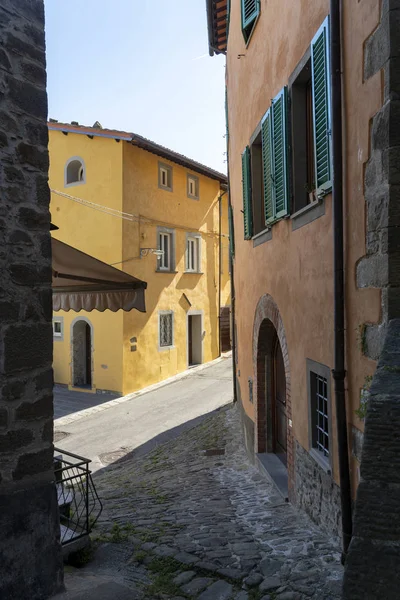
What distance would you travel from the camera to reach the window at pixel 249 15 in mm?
7156

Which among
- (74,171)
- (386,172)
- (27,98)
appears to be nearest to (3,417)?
(27,98)

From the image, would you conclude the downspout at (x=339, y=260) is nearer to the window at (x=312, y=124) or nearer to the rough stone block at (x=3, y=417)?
the window at (x=312, y=124)

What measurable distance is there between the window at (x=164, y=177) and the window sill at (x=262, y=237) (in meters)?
10.7

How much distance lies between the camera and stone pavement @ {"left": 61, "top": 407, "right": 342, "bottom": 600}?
3600mm

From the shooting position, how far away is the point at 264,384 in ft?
26.3

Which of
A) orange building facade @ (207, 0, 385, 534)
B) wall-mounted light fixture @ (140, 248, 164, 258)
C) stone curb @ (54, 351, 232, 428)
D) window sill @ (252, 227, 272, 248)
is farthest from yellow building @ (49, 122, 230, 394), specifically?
window sill @ (252, 227, 272, 248)

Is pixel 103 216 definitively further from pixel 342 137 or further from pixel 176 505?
pixel 342 137

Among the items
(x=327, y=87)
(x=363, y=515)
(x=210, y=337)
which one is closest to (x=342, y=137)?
(x=327, y=87)

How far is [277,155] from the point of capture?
601cm

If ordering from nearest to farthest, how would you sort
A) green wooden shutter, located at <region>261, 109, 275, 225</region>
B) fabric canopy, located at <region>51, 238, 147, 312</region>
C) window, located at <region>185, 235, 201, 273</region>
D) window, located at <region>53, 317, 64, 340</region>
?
fabric canopy, located at <region>51, 238, 147, 312</region> < green wooden shutter, located at <region>261, 109, 275, 225</region> < window, located at <region>53, 317, 64, 340</region> < window, located at <region>185, 235, 201, 273</region>

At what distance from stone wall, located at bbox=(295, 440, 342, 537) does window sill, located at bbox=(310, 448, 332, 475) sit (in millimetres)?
37

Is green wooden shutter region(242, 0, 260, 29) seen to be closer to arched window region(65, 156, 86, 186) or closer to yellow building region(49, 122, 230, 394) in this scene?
yellow building region(49, 122, 230, 394)

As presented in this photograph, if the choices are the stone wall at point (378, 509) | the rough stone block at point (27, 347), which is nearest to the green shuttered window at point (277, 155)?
the rough stone block at point (27, 347)

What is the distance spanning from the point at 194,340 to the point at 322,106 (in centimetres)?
1693
